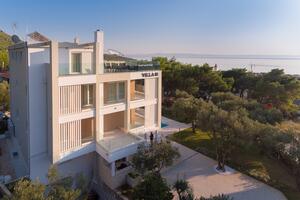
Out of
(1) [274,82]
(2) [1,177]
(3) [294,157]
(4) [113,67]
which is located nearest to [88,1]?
(4) [113,67]

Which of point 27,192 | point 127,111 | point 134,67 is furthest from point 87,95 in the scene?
point 27,192

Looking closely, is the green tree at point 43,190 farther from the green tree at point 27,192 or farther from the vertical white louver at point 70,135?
the vertical white louver at point 70,135

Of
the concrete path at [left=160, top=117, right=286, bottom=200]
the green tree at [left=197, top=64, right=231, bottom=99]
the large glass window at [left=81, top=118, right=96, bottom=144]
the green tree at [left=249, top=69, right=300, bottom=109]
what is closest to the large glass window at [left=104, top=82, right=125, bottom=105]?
the large glass window at [left=81, top=118, right=96, bottom=144]

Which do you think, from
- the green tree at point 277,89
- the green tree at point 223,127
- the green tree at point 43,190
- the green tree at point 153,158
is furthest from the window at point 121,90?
the green tree at point 277,89

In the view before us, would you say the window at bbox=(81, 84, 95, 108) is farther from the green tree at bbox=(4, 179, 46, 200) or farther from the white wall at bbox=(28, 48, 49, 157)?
the green tree at bbox=(4, 179, 46, 200)

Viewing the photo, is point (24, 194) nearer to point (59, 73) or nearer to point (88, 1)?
point (59, 73)

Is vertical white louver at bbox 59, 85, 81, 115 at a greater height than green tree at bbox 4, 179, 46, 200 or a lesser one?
greater

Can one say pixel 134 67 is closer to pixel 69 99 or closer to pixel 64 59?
pixel 64 59
